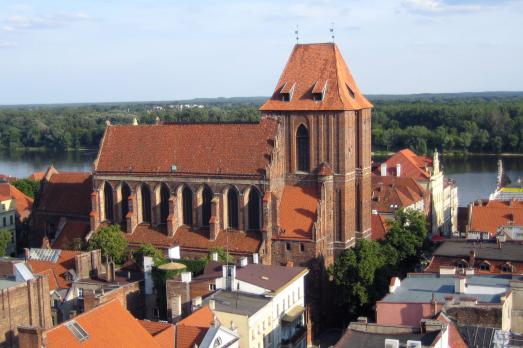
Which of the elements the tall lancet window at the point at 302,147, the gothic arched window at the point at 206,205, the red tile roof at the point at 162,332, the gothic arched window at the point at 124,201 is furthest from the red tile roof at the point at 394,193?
the red tile roof at the point at 162,332

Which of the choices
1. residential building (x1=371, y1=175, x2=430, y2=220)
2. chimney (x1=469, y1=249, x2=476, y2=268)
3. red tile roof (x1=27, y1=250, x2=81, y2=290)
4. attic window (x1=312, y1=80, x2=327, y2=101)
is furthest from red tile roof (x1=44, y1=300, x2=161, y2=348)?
residential building (x1=371, y1=175, x2=430, y2=220)

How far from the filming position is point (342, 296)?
50344 mm

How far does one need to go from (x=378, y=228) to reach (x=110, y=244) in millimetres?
22547

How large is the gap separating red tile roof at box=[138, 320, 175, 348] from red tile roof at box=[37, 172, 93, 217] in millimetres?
30437

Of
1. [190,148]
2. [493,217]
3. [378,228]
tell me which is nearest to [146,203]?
[190,148]

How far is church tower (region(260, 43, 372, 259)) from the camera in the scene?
55312 mm

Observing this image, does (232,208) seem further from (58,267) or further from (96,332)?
(96,332)

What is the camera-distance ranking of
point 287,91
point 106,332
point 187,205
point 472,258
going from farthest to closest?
point 187,205
point 287,91
point 472,258
point 106,332

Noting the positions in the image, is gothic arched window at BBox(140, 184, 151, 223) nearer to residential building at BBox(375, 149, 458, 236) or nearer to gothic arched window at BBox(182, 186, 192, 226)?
gothic arched window at BBox(182, 186, 192, 226)

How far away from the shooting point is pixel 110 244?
56.2m

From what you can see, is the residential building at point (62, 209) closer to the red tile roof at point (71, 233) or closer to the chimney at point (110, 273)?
the red tile roof at point (71, 233)

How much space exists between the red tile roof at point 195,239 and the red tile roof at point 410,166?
36203mm

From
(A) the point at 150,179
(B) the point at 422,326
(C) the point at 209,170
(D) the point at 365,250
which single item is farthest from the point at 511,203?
(B) the point at 422,326

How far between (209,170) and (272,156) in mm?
5475
